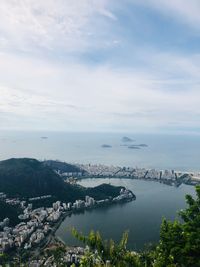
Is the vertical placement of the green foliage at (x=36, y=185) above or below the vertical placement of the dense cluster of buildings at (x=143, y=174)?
below

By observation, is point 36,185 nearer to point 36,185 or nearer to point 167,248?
point 36,185

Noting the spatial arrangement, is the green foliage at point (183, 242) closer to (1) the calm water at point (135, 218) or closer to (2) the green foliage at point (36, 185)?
(1) the calm water at point (135, 218)

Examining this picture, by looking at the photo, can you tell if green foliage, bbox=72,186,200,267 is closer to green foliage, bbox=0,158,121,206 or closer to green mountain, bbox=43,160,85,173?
green foliage, bbox=0,158,121,206

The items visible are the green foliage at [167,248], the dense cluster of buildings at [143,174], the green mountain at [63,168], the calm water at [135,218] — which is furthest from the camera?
the green mountain at [63,168]

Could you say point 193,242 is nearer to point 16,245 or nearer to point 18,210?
point 16,245

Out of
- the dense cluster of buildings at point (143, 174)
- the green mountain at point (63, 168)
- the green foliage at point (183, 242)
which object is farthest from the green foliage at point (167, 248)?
the green mountain at point (63, 168)

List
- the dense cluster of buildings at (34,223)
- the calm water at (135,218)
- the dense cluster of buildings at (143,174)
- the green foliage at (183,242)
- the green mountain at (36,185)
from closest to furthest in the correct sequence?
the green foliage at (183,242) → the dense cluster of buildings at (34,223) → the calm water at (135,218) → the green mountain at (36,185) → the dense cluster of buildings at (143,174)

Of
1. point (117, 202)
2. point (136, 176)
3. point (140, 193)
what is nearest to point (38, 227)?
point (117, 202)
